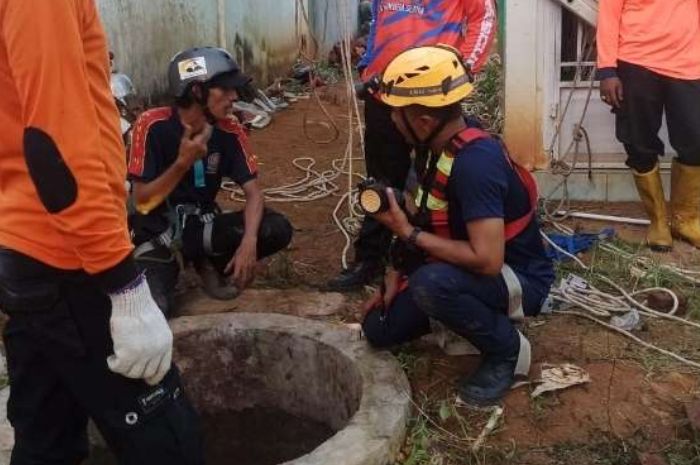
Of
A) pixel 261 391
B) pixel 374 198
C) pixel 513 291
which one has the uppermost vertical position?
pixel 374 198

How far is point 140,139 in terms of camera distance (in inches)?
161

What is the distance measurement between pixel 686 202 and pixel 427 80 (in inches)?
102

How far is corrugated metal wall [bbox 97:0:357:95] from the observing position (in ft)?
23.3

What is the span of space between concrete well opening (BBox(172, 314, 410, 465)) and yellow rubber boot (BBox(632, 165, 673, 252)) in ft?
7.16

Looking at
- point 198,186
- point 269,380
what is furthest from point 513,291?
point 198,186

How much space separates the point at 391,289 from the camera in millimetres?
3672

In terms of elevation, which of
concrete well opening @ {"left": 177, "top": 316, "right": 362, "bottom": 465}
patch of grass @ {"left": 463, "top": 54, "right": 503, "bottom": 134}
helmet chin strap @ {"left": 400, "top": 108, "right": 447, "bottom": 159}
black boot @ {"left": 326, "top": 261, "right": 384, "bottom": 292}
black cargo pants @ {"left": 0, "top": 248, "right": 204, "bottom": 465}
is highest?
helmet chin strap @ {"left": 400, "top": 108, "right": 447, "bottom": 159}

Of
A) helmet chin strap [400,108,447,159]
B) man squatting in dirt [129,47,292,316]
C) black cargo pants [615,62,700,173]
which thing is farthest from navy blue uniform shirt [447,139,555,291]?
black cargo pants [615,62,700,173]

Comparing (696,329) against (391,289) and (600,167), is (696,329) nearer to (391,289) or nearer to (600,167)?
(391,289)

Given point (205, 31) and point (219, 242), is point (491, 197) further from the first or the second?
point (205, 31)

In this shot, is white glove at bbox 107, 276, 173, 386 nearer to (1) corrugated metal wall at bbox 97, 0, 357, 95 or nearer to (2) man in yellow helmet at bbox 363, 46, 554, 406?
(2) man in yellow helmet at bbox 363, 46, 554, 406

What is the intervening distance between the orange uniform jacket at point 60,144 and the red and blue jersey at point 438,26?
8.20 ft

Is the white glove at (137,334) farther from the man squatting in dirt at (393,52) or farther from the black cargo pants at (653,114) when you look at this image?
the black cargo pants at (653,114)

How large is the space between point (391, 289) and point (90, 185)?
1.90 metres
